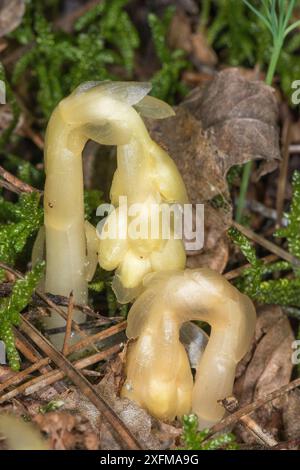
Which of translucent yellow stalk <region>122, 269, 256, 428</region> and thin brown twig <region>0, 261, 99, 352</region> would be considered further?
thin brown twig <region>0, 261, 99, 352</region>

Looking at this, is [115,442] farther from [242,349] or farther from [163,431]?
[242,349]

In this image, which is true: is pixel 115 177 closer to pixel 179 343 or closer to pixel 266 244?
pixel 179 343

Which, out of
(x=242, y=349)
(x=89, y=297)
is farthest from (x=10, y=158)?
(x=242, y=349)

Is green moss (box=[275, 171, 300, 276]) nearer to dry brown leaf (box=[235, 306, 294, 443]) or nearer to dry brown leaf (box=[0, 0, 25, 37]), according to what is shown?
dry brown leaf (box=[235, 306, 294, 443])

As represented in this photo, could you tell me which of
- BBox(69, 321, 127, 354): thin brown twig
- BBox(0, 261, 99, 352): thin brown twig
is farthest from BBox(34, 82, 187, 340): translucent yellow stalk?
BBox(69, 321, 127, 354): thin brown twig

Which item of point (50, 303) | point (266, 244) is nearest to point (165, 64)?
point (266, 244)

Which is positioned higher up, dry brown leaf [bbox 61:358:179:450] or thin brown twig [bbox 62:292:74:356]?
thin brown twig [bbox 62:292:74:356]

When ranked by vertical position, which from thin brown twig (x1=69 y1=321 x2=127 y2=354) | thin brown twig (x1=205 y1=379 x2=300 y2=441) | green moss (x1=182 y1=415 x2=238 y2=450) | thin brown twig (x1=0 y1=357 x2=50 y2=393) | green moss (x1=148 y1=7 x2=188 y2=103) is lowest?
thin brown twig (x1=205 y1=379 x2=300 y2=441)
